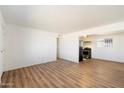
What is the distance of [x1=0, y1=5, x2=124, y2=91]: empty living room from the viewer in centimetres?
298

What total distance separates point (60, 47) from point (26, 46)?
368cm

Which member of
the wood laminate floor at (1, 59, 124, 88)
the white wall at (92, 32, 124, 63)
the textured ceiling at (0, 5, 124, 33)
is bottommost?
the wood laminate floor at (1, 59, 124, 88)

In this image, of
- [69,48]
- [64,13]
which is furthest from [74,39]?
[64,13]

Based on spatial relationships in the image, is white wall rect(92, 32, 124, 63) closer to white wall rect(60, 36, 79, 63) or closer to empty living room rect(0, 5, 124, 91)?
empty living room rect(0, 5, 124, 91)

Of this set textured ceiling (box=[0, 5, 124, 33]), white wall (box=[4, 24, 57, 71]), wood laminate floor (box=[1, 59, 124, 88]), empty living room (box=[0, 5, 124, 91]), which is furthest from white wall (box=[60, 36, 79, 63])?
textured ceiling (box=[0, 5, 124, 33])

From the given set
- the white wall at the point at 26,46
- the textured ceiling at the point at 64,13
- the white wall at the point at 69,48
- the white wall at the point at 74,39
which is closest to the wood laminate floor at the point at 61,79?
the white wall at the point at 26,46

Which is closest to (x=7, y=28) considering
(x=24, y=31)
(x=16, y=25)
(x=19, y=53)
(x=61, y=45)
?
(x=16, y=25)

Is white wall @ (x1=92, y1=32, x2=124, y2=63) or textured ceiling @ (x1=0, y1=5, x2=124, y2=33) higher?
textured ceiling @ (x1=0, y1=5, x2=124, y2=33)

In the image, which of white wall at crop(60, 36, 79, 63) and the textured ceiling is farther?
white wall at crop(60, 36, 79, 63)

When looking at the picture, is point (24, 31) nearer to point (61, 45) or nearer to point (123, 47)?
point (61, 45)

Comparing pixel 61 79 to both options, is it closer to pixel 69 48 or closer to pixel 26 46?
pixel 26 46
